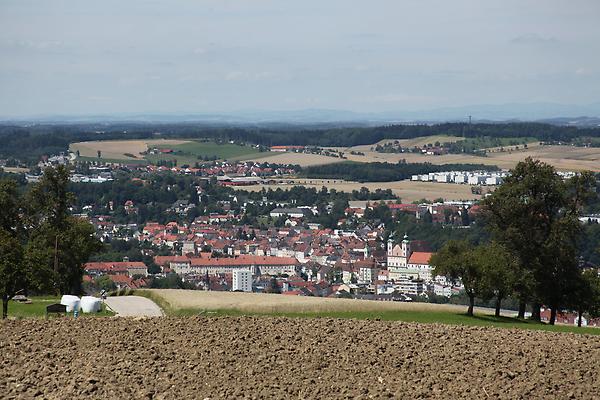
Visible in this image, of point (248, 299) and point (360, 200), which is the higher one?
point (248, 299)

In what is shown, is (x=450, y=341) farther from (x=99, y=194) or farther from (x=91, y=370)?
(x=99, y=194)

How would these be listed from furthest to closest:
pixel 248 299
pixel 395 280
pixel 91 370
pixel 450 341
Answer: pixel 395 280 < pixel 248 299 < pixel 450 341 < pixel 91 370

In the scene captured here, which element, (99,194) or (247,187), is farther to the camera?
(247,187)

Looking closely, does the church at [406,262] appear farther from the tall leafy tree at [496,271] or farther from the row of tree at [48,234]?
the tall leafy tree at [496,271]

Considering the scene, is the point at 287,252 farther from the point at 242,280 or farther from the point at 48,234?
the point at 48,234

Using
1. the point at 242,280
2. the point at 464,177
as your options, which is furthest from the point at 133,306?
the point at 464,177

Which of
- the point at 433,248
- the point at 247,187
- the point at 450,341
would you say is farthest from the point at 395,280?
the point at 247,187

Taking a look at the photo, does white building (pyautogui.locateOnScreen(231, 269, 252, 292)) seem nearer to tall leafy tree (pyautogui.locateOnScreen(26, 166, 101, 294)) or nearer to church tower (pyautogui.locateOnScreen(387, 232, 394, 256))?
church tower (pyautogui.locateOnScreen(387, 232, 394, 256))
